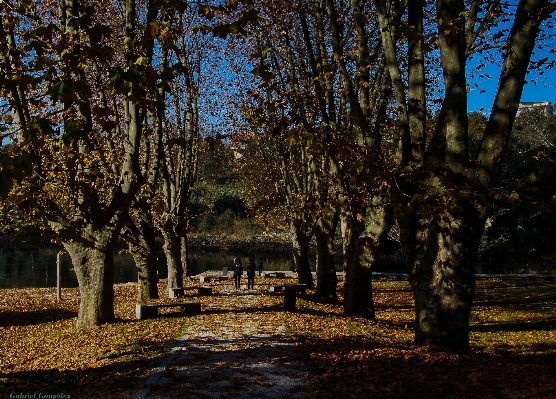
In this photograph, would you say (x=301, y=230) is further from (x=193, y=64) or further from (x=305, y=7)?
(x=305, y=7)

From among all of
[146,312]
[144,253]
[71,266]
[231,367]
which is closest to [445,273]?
[231,367]

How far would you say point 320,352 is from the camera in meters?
9.19

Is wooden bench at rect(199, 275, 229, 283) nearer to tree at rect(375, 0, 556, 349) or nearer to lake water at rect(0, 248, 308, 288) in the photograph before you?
lake water at rect(0, 248, 308, 288)

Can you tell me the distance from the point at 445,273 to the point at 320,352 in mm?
2492

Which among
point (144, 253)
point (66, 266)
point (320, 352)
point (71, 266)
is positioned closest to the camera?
point (320, 352)

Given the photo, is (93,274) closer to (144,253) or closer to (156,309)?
(156,309)

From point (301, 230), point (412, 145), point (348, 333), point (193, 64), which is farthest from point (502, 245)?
point (412, 145)

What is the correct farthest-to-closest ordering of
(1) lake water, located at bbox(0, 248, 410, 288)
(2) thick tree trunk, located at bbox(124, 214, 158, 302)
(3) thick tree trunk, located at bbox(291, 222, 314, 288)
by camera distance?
(1) lake water, located at bbox(0, 248, 410, 288), (3) thick tree trunk, located at bbox(291, 222, 314, 288), (2) thick tree trunk, located at bbox(124, 214, 158, 302)

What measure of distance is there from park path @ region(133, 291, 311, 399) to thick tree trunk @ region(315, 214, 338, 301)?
736 centimetres

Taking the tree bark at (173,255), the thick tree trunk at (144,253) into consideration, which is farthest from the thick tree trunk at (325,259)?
the tree bark at (173,255)

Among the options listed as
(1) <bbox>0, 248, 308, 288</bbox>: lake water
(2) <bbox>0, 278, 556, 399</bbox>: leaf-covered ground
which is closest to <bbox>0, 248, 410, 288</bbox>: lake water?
(1) <bbox>0, 248, 308, 288</bbox>: lake water

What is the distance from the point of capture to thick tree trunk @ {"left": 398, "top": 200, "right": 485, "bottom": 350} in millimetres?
7781

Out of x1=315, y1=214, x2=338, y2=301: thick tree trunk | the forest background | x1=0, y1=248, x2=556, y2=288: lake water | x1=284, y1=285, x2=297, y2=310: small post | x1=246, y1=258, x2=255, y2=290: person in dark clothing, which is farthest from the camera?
x1=0, y1=248, x2=556, y2=288: lake water

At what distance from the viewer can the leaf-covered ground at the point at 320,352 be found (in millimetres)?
6719
